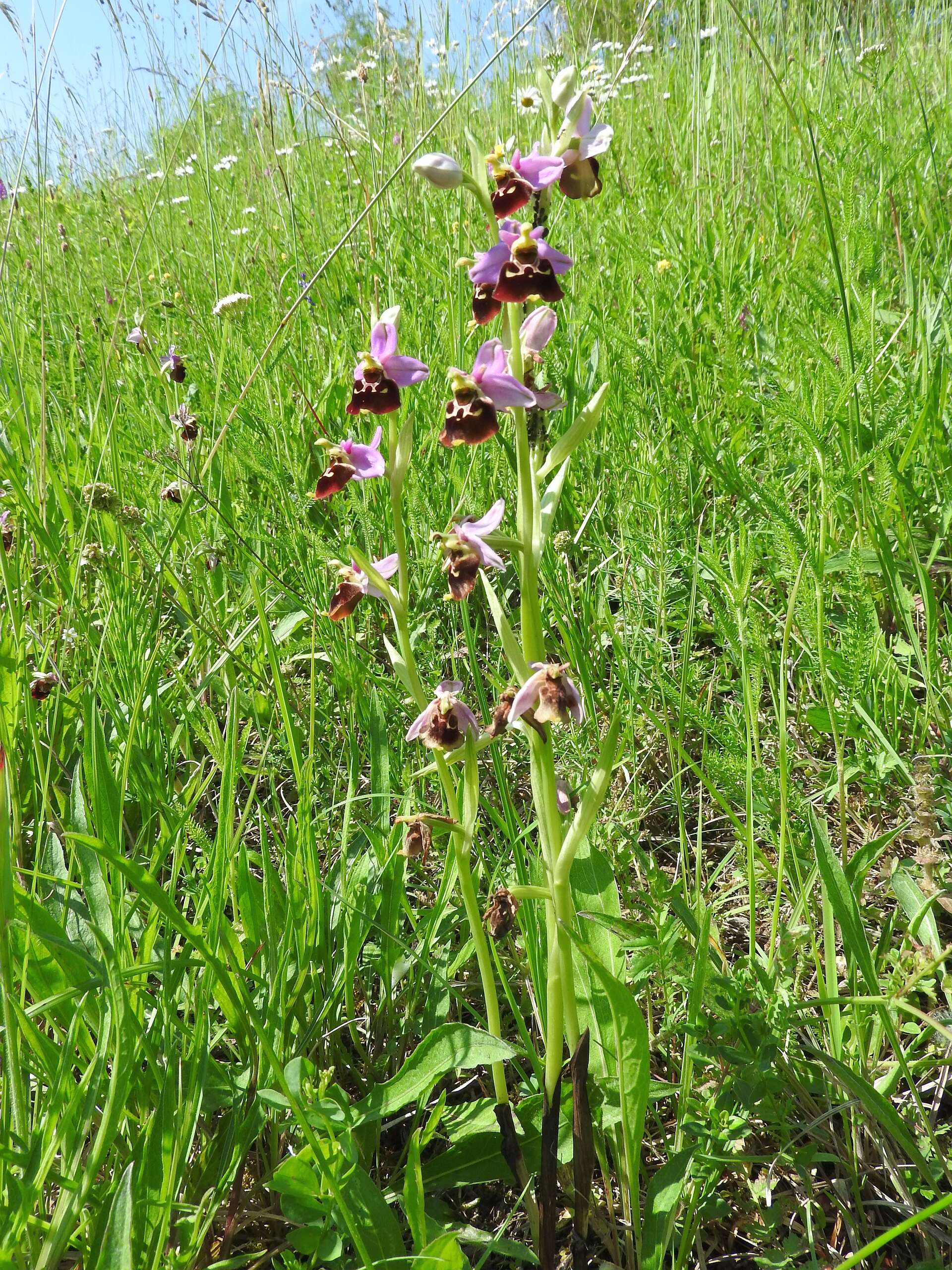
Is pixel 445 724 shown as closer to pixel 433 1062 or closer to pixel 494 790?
pixel 433 1062

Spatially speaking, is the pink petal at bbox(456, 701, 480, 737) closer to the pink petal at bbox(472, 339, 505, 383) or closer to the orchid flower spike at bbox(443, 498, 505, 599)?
the orchid flower spike at bbox(443, 498, 505, 599)

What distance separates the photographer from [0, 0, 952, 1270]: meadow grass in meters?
0.99

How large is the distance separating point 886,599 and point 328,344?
203 centimetres

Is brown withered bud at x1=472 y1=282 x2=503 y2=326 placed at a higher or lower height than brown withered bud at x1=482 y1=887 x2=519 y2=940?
higher

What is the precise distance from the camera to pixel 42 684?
161 cm

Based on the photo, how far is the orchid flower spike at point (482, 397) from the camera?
3.28 ft

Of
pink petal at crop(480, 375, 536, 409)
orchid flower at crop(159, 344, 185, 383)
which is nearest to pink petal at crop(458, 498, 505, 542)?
pink petal at crop(480, 375, 536, 409)

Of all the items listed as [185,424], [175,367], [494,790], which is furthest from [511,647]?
[175,367]

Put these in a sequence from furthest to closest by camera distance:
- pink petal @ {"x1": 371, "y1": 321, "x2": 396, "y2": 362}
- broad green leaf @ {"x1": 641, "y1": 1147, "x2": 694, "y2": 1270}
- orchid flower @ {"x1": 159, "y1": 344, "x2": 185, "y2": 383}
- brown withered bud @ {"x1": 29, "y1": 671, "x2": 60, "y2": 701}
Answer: orchid flower @ {"x1": 159, "y1": 344, "x2": 185, "y2": 383}
brown withered bud @ {"x1": 29, "y1": 671, "x2": 60, "y2": 701}
pink petal @ {"x1": 371, "y1": 321, "x2": 396, "y2": 362}
broad green leaf @ {"x1": 641, "y1": 1147, "x2": 694, "y2": 1270}

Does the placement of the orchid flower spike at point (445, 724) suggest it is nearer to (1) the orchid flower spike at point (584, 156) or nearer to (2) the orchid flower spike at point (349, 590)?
Result: (2) the orchid flower spike at point (349, 590)

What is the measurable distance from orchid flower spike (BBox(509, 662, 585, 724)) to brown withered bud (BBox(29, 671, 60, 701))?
979 mm

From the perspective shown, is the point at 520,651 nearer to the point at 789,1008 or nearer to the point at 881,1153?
the point at 789,1008

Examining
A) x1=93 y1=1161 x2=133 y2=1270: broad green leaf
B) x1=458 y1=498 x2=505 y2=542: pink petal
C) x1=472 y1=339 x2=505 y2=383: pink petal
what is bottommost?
x1=93 y1=1161 x2=133 y2=1270: broad green leaf

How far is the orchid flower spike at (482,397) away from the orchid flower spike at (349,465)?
166 mm
